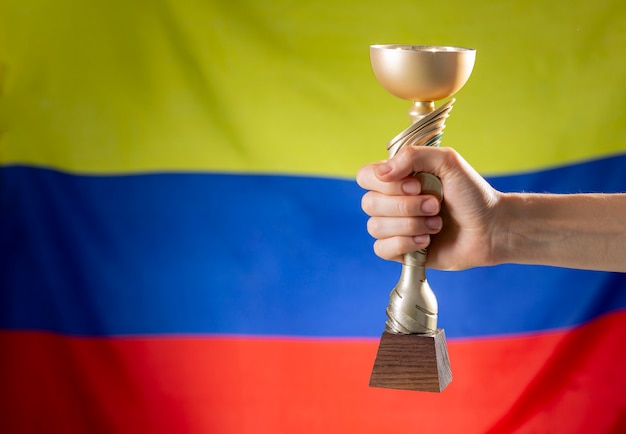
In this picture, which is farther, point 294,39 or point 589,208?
point 294,39

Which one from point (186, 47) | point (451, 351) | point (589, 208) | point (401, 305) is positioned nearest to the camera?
point (401, 305)

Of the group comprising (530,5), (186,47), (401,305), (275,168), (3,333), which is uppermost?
(530,5)

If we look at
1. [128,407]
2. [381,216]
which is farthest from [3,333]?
[381,216]

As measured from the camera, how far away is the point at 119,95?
6.24 ft

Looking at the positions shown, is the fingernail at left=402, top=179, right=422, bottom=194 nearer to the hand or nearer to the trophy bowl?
the hand

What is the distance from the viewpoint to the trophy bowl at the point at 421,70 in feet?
3.85

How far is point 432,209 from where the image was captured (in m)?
1.27

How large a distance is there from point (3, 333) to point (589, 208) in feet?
4.18

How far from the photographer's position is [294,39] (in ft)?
6.24

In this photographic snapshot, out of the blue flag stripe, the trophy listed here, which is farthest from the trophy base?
the blue flag stripe

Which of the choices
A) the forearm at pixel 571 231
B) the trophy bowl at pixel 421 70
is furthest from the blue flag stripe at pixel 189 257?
the trophy bowl at pixel 421 70

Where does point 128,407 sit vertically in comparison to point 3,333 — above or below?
below

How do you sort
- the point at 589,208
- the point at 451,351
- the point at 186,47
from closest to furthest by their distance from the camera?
the point at 589,208
the point at 186,47
the point at 451,351

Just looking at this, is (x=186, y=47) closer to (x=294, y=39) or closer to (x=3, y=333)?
(x=294, y=39)
